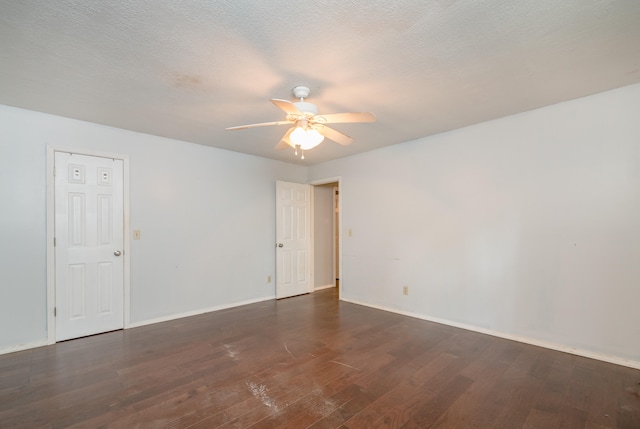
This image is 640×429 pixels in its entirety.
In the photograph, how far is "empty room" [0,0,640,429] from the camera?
184 centimetres

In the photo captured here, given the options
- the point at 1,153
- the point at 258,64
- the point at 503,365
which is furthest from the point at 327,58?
the point at 1,153

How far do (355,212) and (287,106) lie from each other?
3.02 m

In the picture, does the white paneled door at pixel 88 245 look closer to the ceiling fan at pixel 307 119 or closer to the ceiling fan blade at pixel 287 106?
the ceiling fan at pixel 307 119

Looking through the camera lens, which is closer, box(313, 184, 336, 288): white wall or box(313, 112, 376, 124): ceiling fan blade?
box(313, 112, 376, 124): ceiling fan blade

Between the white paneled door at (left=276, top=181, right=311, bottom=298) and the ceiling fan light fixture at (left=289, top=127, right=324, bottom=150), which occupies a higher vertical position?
the ceiling fan light fixture at (left=289, top=127, right=324, bottom=150)

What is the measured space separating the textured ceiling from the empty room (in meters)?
0.02

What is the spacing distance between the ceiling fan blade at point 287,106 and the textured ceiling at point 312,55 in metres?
0.32

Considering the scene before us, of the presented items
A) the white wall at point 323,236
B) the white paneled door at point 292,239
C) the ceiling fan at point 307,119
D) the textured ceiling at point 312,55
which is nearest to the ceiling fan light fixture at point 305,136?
the ceiling fan at point 307,119

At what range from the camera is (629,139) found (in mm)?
2570

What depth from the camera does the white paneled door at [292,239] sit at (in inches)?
201

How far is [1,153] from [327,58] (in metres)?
3.41

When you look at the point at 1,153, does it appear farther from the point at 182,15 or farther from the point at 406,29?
the point at 406,29

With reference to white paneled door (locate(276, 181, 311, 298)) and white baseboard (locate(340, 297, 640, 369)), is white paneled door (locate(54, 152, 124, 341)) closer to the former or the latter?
white paneled door (locate(276, 181, 311, 298))

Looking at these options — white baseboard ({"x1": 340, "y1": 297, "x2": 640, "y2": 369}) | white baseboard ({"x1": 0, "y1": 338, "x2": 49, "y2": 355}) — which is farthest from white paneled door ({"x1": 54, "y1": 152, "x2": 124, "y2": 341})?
white baseboard ({"x1": 340, "y1": 297, "x2": 640, "y2": 369})
